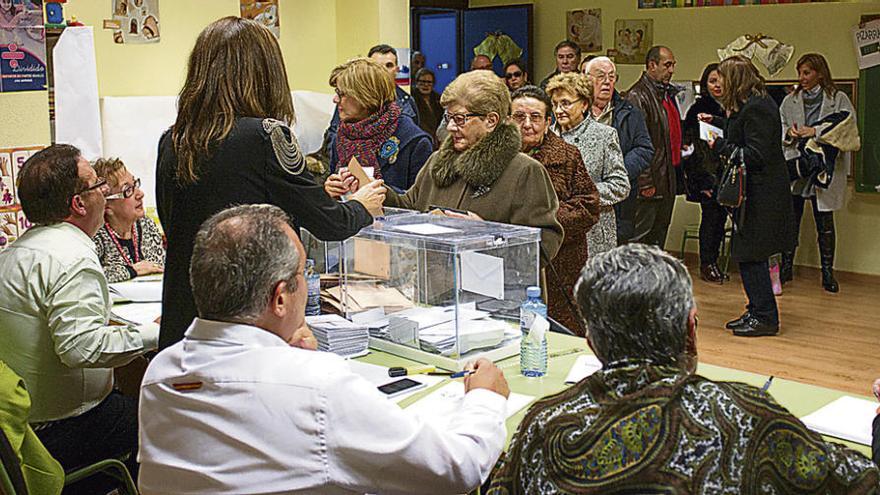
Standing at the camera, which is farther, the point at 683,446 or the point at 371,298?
the point at 371,298

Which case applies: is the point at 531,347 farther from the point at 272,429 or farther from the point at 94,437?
the point at 94,437

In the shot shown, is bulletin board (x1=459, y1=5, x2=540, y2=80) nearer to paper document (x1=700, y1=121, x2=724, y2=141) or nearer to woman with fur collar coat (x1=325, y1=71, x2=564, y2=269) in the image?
paper document (x1=700, y1=121, x2=724, y2=141)

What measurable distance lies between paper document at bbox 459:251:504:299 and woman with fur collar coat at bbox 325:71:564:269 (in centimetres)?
62

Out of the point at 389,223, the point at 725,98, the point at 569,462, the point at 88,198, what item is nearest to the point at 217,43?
the point at 88,198

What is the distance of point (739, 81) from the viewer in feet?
20.1

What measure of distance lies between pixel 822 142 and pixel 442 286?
5475mm

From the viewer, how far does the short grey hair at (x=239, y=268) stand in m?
1.91

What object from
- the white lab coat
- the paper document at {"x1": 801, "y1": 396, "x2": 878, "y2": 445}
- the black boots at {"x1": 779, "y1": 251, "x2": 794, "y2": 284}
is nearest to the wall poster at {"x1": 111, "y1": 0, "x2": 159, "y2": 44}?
the white lab coat

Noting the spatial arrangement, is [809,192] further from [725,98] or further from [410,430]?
[410,430]

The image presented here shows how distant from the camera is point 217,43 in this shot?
283 centimetres

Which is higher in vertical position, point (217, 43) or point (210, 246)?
point (217, 43)

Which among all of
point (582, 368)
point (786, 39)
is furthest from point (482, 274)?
point (786, 39)

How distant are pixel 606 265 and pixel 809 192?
21.2 feet

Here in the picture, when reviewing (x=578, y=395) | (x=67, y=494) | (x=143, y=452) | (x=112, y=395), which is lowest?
(x=67, y=494)
